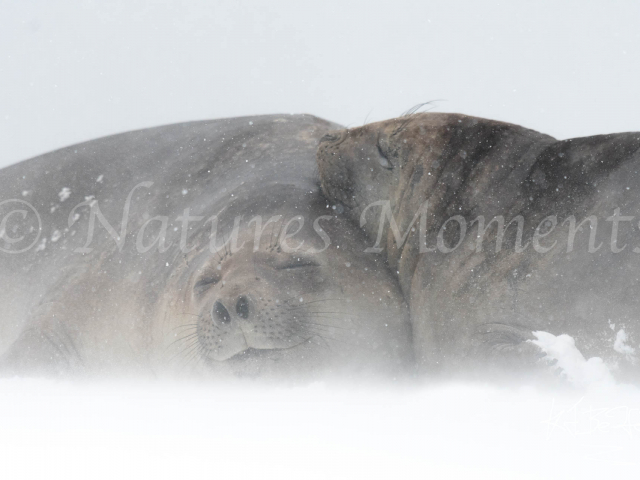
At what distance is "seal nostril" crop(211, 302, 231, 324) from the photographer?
3646mm

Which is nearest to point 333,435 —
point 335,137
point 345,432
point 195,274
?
point 345,432

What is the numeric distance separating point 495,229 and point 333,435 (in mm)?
1519

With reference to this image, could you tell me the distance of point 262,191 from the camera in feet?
15.5

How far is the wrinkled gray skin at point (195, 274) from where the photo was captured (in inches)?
149

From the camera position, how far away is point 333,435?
2588 millimetres

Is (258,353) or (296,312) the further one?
(296,312)

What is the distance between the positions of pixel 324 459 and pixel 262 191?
2.60 metres

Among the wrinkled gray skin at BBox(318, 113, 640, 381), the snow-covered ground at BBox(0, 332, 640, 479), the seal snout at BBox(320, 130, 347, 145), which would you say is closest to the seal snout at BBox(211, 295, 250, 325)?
the snow-covered ground at BBox(0, 332, 640, 479)

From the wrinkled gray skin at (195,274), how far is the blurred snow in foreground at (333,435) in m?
0.45

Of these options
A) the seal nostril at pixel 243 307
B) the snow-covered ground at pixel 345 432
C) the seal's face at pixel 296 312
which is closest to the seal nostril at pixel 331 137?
the seal's face at pixel 296 312

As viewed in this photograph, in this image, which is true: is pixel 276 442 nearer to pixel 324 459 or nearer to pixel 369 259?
pixel 324 459

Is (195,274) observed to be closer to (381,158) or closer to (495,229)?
(381,158)

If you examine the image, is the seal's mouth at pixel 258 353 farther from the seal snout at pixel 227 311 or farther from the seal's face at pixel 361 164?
the seal's face at pixel 361 164

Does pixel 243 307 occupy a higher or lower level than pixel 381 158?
lower
